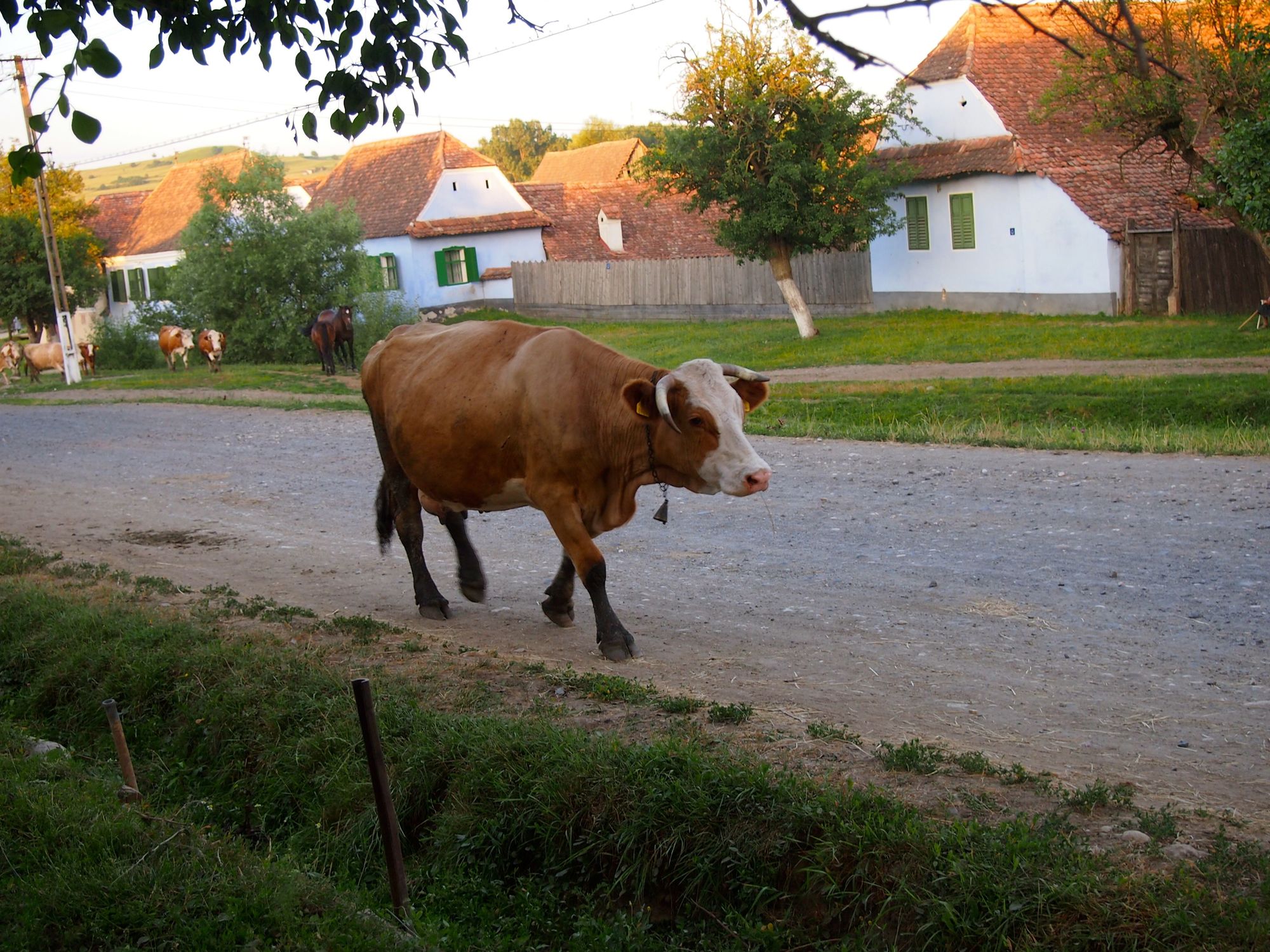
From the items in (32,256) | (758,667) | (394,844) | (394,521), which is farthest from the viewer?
(32,256)

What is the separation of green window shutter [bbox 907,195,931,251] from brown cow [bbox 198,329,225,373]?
1778 centimetres

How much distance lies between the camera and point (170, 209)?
182 feet

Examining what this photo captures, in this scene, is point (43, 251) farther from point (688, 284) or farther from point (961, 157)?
point (961, 157)

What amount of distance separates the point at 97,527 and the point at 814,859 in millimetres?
8842

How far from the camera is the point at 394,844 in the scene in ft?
13.8

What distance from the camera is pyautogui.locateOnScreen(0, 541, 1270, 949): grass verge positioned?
379 cm

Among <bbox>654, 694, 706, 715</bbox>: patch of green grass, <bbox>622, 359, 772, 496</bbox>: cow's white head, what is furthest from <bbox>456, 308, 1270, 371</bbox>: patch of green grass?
<bbox>654, 694, 706, 715</bbox>: patch of green grass

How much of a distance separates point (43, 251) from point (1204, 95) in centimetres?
4189

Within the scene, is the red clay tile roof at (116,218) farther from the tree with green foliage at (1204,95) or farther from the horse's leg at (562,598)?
the horse's leg at (562,598)

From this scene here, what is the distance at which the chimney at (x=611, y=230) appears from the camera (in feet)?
161

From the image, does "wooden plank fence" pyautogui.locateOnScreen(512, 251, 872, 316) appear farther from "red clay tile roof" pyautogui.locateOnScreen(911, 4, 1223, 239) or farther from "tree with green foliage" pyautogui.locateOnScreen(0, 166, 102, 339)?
"tree with green foliage" pyautogui.locateOnScreen(0, 166, 102, 339)

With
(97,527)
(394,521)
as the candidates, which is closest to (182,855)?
(394,521)

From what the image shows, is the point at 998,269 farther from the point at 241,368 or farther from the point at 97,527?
the point at 97,527

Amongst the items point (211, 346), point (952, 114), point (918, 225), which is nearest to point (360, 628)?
point (211, 346)
